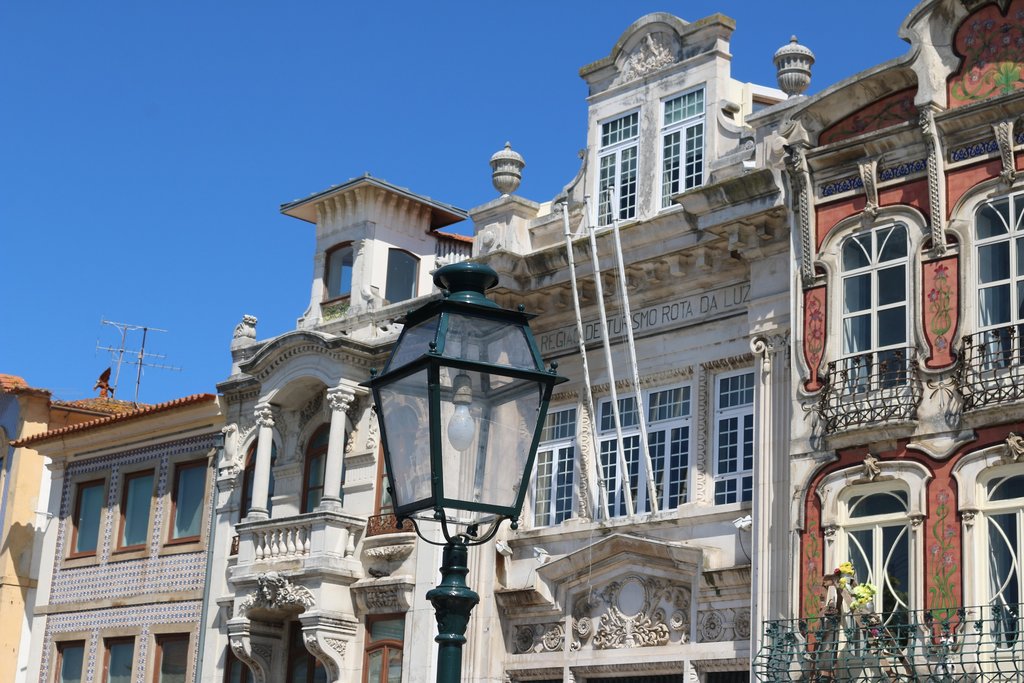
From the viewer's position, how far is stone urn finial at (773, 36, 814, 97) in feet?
63.0

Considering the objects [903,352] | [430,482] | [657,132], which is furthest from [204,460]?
[430,482]

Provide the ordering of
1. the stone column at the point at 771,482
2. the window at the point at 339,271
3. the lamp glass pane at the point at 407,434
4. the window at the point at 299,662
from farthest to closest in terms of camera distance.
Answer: the window at the point at 339,271 < the window at the point at 299,662 < the stone column at the point at 771,482 < the lamp glass pane at the point at 407,434

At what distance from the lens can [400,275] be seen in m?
25.9

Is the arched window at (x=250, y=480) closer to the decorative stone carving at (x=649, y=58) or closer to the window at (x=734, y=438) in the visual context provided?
the decorative stone carving at (x=649, y=58)

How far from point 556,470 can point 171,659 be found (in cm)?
860

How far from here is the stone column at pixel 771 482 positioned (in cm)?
1758

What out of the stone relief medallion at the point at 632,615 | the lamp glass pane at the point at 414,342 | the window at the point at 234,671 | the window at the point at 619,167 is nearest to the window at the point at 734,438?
the stone relief medallion at the point at 632,615

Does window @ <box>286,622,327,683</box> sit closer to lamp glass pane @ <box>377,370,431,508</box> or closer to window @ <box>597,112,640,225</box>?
window @ <box>597,112,640,225</box>

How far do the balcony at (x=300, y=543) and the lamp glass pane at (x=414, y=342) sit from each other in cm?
1457

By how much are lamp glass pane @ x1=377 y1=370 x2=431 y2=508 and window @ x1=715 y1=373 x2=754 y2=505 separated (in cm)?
1104

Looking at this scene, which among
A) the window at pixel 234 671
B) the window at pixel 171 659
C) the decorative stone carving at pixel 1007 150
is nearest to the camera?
the decorative stone carving at pixel 1007 150

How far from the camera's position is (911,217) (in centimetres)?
1731

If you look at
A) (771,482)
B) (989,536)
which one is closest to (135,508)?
(771,482)

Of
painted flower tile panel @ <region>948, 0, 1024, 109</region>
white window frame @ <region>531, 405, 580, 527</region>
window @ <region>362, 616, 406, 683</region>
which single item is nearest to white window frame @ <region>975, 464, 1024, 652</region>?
painted flower tile panel @ <region>948, 0, 1024, 109</region>
